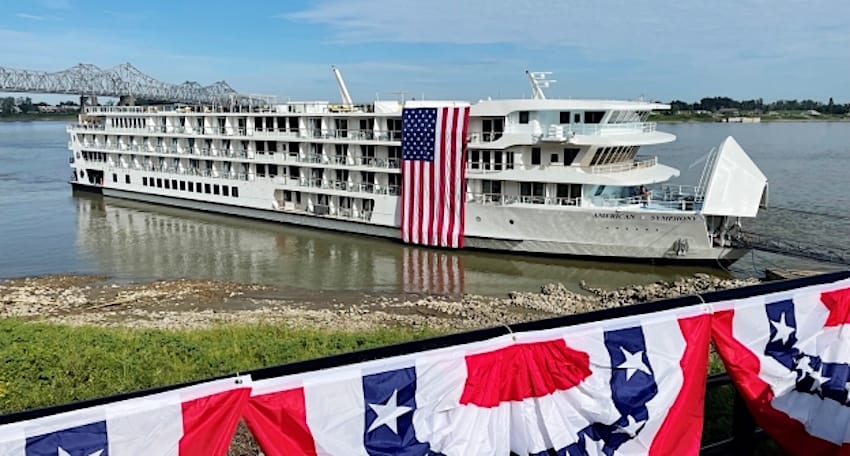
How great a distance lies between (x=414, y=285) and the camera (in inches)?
909

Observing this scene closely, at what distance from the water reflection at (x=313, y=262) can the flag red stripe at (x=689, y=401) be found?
17504 mm

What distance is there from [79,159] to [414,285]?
3288 centimetres

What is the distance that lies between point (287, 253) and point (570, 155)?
1206 centimetres

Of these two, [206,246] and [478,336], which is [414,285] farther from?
[478,336]

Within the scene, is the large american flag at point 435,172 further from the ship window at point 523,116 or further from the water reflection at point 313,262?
the ship window at point 523,116

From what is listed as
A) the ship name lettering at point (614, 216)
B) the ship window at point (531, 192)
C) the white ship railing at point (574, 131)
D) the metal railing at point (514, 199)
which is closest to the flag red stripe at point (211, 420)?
the ship name lettering at point (614, 216)

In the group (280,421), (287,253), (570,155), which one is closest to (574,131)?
(570,155)

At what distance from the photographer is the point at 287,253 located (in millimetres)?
28047

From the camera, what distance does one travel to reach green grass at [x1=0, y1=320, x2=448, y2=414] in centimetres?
892

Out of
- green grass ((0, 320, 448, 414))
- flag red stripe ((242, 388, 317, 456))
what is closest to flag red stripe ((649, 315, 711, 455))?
flag red stripe ((242, 388, 317, 456))

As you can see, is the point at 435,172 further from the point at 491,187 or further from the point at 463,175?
the point at 491,187

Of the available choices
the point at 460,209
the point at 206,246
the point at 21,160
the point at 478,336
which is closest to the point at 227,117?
the point at 206,246

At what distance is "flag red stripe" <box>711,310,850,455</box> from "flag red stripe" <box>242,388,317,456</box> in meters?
2.82

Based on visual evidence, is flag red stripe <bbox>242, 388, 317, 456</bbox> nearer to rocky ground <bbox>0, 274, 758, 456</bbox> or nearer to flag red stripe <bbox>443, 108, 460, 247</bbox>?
rocky ground <bbox>0, 274, 758, 456</bbox>
